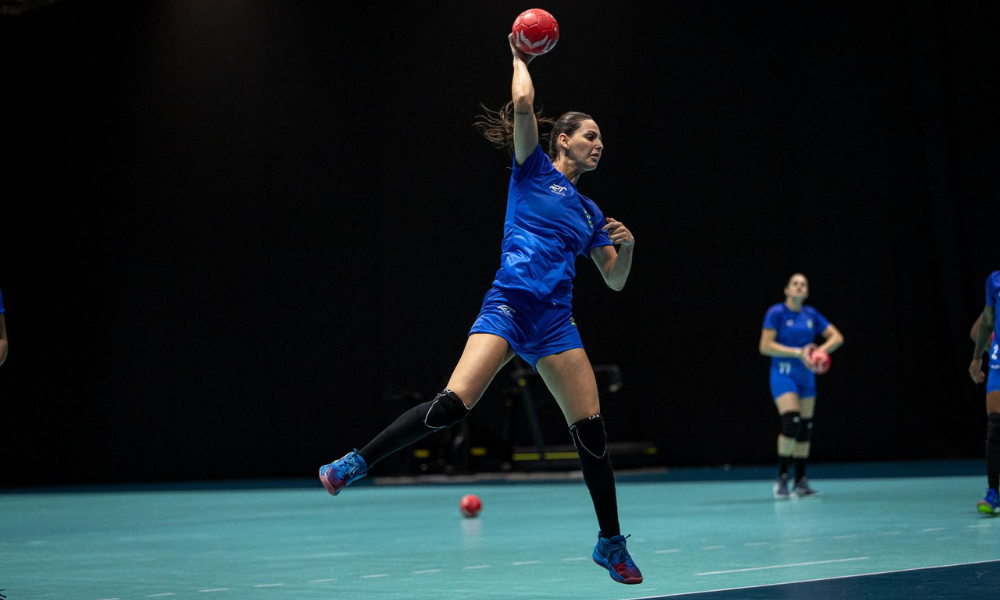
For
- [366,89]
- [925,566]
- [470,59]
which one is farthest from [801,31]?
[925,566]

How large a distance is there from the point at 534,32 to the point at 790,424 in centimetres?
704

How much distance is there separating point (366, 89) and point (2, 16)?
5761mm

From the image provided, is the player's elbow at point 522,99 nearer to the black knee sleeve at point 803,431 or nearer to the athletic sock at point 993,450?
the athletic sock at point 993,450

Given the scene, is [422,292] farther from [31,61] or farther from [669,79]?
[31,61]

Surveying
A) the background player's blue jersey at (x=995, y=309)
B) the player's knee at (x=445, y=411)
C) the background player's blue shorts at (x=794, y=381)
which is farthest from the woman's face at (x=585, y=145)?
the background player's blue shorts at (x=794, y=381)

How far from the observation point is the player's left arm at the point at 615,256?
5.00 metres

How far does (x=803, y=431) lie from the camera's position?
1112cm

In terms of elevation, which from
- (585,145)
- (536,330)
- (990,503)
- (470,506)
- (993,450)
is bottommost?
(470,506)

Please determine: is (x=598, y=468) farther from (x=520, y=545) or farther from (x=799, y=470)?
(x=799, y=470)

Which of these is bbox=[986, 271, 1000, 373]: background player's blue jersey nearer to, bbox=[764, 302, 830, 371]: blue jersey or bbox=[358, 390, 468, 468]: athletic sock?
bbox=[764, 302, 830, 371]: blue jersey

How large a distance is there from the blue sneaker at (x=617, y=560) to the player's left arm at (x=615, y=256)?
3.18 feet

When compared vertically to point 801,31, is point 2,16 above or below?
above

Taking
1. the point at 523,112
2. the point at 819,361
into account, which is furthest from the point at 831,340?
the point at 523,112

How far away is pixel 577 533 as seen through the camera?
816 centimetres
